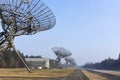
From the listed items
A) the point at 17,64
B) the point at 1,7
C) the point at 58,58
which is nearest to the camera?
the point at 1,7

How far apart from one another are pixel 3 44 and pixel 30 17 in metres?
5.19

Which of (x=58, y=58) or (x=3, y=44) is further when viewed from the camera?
(x=58, y=58)

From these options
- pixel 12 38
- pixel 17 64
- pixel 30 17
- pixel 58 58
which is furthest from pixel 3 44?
pixel 17 64

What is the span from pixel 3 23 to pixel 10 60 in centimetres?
12211

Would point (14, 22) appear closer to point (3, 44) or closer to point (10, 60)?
point (3, 44)

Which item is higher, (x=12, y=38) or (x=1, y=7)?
(x=1, y=7)

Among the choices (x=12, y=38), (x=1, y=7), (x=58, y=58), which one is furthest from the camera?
(x=58, y=58)

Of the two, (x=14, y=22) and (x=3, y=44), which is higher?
(x=14, y=22)

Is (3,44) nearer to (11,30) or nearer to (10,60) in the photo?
(11,30)

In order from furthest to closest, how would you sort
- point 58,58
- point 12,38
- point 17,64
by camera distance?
1. point 17,64
2. point 58,58
3. point 12,38

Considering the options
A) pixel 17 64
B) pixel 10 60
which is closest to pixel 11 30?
pixel 10 60

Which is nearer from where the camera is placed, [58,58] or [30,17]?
[30,17]

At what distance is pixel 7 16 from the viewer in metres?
47.2

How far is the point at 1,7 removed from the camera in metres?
45.0
